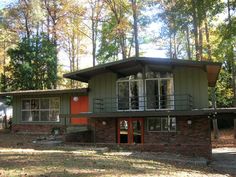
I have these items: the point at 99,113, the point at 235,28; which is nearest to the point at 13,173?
the point at 99,113

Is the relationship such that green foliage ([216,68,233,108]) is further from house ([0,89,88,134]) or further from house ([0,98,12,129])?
house ([0,98,12,129])

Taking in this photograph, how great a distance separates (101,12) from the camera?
3416 cm

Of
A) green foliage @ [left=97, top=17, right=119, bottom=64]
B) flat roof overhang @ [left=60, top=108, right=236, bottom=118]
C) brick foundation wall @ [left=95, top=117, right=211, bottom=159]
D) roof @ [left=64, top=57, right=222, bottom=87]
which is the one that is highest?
green foliage @ [left=97, top=17, right=119, bottom=64]

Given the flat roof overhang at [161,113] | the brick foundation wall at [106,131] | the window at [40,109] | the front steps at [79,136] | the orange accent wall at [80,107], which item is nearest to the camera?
the flat roof overhang at [161,113]

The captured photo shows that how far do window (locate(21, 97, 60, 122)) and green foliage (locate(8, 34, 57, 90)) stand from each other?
507 cm

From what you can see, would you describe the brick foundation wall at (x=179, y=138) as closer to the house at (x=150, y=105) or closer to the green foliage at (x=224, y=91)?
the house at (x=150, y=105)

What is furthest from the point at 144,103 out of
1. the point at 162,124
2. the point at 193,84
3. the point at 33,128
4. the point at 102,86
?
the point at 33,128

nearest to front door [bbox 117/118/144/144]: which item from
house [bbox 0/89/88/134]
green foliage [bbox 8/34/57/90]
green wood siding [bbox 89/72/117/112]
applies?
green wood siding [bbox 89/72/117/112]

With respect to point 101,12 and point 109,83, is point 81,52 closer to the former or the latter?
point 101,12

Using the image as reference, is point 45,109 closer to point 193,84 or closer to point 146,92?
point 146,92

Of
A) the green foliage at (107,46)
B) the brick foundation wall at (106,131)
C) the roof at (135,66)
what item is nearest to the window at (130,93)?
the roof at (135,66)

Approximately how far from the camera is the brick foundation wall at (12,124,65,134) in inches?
885

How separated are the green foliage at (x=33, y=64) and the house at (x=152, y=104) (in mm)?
10206

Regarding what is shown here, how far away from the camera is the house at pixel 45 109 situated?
2202 centimetres
